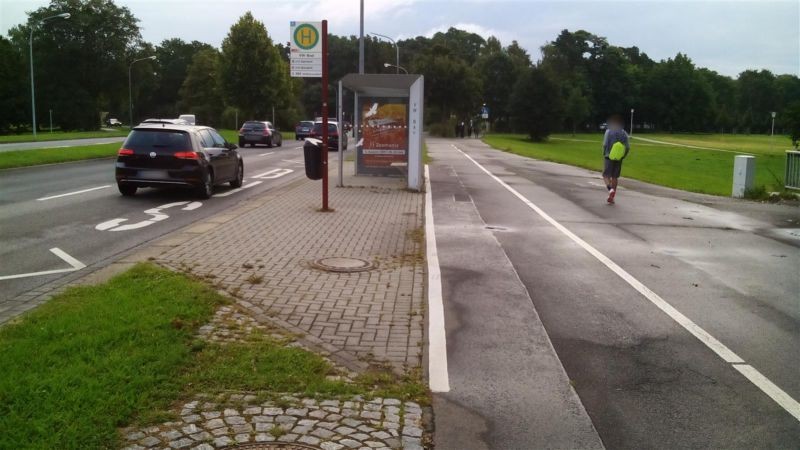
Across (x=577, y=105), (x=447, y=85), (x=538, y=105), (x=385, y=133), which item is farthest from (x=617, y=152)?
(x=577, y=105)

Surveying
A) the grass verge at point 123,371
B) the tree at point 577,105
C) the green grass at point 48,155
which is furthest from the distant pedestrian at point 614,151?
the tree at point 577,105

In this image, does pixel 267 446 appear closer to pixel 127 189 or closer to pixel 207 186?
pixel 207 186

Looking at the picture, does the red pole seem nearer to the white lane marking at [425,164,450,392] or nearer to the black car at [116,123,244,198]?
the black car at [116,123,244,198]

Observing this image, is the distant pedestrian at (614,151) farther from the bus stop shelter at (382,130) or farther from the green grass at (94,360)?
the green grass at (94,360)

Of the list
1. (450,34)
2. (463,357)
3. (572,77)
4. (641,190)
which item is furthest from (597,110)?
(463,357)

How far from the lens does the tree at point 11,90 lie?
75.6 metres

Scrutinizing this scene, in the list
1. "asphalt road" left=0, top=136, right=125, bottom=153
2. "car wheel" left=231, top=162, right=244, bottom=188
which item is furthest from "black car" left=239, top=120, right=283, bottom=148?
"car wheel" left=231, top=162, right=244, bottom=188

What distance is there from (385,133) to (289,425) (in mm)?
15568

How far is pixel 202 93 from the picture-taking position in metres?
101

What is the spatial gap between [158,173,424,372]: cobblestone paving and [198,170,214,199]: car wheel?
2.29 m

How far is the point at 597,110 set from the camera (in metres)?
119

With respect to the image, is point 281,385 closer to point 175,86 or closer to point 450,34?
point 175,86

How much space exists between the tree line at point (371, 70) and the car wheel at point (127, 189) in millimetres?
6308

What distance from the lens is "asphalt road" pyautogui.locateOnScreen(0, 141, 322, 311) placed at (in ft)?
28.1
